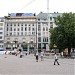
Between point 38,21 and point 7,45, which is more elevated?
point 38,21

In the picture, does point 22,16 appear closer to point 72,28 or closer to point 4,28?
point 4,28

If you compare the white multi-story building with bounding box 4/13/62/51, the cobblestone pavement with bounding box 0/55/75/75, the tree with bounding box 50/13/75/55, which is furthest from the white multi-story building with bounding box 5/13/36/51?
the cobblestone pavement with bounding box 0/55/75/75

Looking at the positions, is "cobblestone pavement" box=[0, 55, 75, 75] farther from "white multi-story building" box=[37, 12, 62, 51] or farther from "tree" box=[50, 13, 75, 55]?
"white multi-story building" box=[37, 12, 62, 51]

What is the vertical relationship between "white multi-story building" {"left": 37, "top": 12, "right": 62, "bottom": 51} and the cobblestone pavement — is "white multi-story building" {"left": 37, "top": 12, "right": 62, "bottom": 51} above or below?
above

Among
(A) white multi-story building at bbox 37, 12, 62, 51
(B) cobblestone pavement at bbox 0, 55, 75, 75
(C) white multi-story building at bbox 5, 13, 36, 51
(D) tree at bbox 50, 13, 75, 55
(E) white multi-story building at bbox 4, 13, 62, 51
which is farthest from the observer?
(C) white multi-story building at bbox 5, 13, 36, 51

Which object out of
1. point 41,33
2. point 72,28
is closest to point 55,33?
point 72,28

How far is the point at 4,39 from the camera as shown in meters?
154

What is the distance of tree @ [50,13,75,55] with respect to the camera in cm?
7188

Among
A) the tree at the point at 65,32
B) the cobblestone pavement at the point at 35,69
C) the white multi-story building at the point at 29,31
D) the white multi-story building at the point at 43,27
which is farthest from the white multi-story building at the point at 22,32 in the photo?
the cobblestone pavement at the point at 35,69

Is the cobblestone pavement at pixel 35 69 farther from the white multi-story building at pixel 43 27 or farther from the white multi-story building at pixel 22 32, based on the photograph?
the white multi-story building at pixel 22 32

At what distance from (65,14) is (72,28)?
399 centimetres

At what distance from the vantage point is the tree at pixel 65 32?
71.9m

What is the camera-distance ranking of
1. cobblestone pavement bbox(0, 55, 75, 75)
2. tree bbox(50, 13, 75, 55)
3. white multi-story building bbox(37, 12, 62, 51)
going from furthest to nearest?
white multi-story building bbox(37, 12, 62, 51), tree bbox(50, 13, 75, 55), cobblestone pavement bbox(0, 55, 75, 75)

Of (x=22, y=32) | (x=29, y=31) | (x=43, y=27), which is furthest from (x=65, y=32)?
(x=29, y=31)
